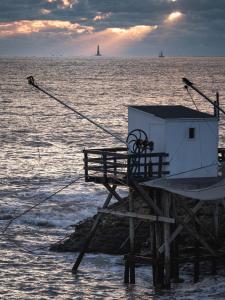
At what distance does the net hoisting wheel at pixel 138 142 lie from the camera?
2512cm

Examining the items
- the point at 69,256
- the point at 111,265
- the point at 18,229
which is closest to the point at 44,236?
the point at 18,229

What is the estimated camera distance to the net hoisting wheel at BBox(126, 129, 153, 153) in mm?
25125

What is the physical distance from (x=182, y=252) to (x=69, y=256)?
4.94 metres

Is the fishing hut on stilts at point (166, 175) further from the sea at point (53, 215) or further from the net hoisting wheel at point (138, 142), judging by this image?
the sea at point (53, 215)

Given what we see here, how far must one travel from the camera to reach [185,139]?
24.8 m

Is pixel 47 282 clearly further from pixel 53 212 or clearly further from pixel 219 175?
pixel 53 212

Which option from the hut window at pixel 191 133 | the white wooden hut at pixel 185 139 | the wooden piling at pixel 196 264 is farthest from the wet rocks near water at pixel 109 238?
the hut window at pixel 191 133

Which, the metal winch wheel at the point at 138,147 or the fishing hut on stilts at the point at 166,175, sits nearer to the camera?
the fishing hut on stilts at the point at 166,175

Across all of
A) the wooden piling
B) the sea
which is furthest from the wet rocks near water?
the wooden piling

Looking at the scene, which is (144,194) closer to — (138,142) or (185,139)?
(138,142)

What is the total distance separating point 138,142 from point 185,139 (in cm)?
167

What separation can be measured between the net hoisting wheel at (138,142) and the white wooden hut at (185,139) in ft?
0.59

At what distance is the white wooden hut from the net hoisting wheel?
18 centimetres

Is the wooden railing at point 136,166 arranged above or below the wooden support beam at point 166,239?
above
